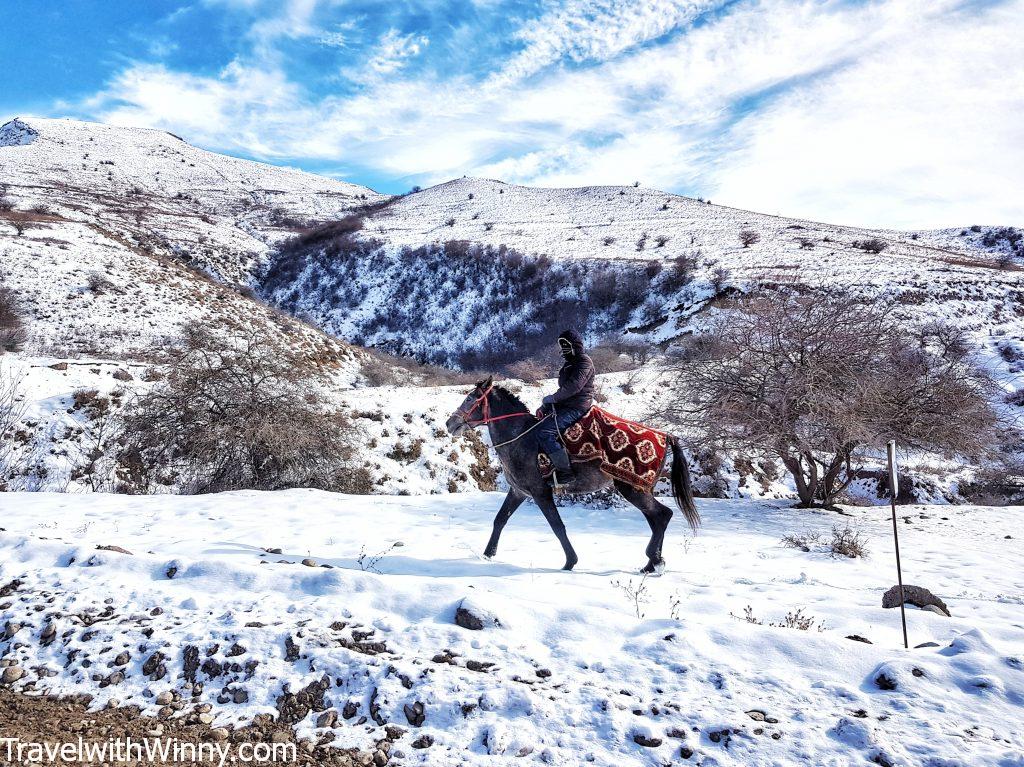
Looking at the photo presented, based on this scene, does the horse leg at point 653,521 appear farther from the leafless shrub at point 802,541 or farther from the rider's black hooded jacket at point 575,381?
the leafless shrub at point 802,541

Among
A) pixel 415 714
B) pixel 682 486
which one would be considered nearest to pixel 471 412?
pixel 682 486

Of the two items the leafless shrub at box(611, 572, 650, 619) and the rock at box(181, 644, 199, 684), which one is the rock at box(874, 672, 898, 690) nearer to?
the leafless shrub at box(611, 572, 650, 619)

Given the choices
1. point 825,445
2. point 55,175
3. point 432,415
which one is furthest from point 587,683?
point 55,175

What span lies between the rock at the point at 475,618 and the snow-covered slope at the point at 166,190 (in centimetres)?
4730

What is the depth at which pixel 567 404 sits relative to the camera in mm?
6949

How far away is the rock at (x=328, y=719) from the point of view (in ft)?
11.2

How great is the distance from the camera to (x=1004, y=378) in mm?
22578

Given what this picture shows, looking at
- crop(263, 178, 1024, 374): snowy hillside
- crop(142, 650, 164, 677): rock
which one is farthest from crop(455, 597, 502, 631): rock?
crop(263, 178, 1024, 374): snowy hillside

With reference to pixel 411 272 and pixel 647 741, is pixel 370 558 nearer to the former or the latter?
pixel 647 741

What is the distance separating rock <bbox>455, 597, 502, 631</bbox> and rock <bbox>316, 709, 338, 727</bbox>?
4.09 ft

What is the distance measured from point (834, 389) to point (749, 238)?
45000 mm

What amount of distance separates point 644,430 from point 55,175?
91.1 metres

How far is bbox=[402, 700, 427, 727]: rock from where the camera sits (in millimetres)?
3402

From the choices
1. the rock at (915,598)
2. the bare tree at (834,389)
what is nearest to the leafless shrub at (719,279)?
the bare tree at (834,389)
